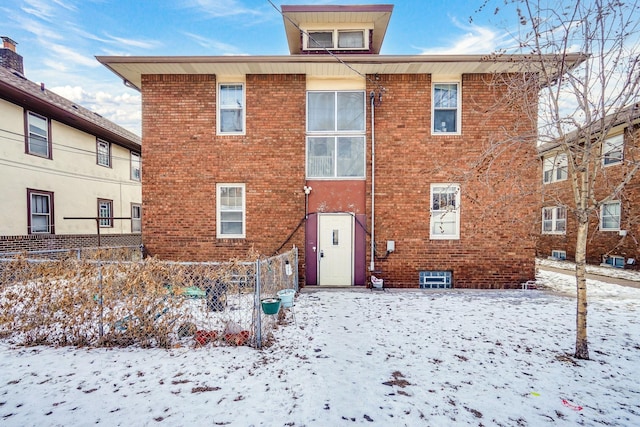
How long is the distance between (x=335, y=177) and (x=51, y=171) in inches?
470

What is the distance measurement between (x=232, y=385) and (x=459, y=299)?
236 inches

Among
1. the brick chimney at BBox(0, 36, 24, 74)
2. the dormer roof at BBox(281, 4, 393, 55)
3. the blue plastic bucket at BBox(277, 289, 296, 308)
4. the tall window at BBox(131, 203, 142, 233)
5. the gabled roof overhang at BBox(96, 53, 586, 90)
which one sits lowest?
the blue plastic bucket at BBox(277, 289, 296, 308)

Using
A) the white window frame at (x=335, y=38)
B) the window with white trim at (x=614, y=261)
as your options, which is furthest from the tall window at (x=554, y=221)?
the white window frame at (x=335, y=38)

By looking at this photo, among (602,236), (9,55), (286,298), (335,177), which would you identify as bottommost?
(286,298)

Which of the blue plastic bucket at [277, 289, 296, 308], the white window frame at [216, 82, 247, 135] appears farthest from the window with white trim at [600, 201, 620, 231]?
the white window frame at [216, 82, 247, 135]

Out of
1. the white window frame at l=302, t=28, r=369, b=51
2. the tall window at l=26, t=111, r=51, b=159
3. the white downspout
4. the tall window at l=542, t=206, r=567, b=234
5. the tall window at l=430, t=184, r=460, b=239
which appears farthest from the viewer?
the tall window at l=542, t=206, r=567, b=234

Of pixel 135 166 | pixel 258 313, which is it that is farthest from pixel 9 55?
pixel 258 313

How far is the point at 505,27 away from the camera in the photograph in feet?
14.5

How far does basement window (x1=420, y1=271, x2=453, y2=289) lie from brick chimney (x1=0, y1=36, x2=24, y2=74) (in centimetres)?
1914

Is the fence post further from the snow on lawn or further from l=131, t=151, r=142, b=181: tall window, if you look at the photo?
l=131, t=151, r=142, b=181: tall window

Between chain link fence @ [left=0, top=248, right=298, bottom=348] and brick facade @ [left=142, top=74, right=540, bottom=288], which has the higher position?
brick facade @ [left=142, top=74, right=540, bottom=288]

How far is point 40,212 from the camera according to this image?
11.2 m

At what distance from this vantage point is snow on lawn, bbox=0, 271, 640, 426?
2.94 meters

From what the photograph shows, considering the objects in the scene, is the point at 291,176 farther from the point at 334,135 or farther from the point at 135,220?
the point at 135,220
